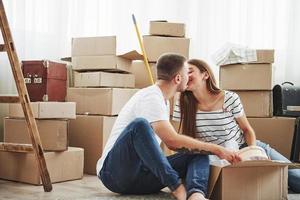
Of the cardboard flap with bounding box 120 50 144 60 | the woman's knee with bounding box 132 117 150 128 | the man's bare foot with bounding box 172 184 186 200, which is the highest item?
the cardboard flap with bounding box 120 50 144 60

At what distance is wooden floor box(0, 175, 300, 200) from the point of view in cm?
186

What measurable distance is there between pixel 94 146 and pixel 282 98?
3.95ft

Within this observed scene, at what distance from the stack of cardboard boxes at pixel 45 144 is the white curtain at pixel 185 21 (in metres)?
0.65

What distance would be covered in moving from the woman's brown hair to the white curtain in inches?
36.2

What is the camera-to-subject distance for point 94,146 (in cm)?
259

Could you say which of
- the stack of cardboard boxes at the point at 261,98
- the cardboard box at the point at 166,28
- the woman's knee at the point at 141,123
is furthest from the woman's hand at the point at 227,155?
the cardboard box at the point at 166,28

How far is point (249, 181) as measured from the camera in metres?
1.74

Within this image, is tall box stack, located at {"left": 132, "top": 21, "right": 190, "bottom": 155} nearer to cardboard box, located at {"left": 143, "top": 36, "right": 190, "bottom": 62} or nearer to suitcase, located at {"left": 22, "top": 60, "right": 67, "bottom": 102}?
cardboard box, located at {"left": 143, "top": 36, "right": 190, "bottom": 62}

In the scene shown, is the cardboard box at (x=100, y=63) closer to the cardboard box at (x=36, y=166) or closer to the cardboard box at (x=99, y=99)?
the cardboard box at (x=99, y=99)

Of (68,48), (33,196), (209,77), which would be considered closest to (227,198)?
(209,77)

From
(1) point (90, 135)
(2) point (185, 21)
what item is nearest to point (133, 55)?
(1) point (90, 135)

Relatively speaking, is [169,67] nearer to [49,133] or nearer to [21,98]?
[21,98]

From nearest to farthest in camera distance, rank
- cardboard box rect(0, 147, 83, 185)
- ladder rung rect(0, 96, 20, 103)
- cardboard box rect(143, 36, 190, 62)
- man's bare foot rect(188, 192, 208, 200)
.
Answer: man's bare foot rect(188, 192, 208, 200)
ladder rung rect(0, 96, 20, 103)
cardboard box rect(0, 147, 83, 185)
cardboard box rect(143, 36, 190, 62)

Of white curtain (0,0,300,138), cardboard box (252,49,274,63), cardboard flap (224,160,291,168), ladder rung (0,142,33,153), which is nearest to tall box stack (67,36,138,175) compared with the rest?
white curtain (0,0,300,138)
